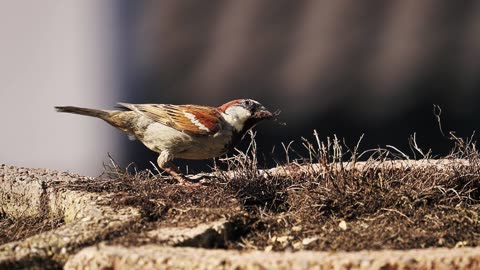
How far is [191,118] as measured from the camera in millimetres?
5359

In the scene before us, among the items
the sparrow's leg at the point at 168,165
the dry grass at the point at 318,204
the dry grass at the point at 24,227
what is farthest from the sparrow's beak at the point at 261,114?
the dry grass at the point at 24,227

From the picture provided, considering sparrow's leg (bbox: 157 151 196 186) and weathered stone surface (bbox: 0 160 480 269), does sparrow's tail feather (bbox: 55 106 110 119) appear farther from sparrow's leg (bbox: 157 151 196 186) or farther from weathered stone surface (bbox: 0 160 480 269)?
weathered stone surface (bbox: 0 160 480 269)

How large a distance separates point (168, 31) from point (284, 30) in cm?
91

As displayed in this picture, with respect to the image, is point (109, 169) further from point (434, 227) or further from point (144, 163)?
point (144, 163)

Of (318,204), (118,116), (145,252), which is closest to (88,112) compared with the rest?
(118,116)

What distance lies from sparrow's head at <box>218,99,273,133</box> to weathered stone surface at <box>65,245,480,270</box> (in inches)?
77.7

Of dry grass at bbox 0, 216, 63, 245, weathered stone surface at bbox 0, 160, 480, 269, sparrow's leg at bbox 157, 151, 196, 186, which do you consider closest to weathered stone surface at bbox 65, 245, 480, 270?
weathered stone surface at bbox 0, 160, 480, 269

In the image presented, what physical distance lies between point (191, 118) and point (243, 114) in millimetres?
277

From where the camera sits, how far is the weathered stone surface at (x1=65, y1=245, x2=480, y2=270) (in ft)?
10.7

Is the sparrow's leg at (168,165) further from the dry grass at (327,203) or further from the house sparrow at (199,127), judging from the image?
the dry grass at (327,203)

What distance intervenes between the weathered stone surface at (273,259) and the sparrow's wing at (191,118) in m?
1.91

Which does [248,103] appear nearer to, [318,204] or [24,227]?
[318,204]

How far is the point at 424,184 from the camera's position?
14.9 ft

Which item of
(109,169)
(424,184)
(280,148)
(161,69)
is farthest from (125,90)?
(424,184)
